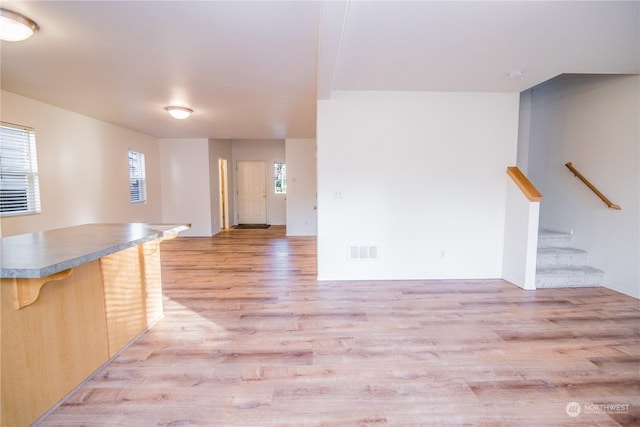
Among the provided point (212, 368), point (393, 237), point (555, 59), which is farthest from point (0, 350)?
point (555, 59)

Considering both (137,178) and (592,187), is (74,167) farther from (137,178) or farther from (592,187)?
(592,187)

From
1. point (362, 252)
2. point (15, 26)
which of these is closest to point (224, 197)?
point (362, 252)

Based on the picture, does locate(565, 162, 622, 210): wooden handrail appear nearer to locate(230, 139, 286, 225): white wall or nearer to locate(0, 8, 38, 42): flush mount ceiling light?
locate(0, 8, 38, 42): flush mount ceiling light

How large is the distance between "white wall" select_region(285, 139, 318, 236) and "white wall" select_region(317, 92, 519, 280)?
11.7ft

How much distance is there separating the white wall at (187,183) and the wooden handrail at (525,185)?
6.19 meters

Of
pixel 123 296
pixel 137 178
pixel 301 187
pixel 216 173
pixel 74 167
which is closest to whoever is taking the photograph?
pixel 123 296

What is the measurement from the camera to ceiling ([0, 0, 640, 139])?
73.6 inches

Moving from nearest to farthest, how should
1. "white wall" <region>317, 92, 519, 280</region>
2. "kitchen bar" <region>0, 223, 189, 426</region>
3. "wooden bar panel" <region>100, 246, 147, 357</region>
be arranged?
"kitchen bar" <region>0, 223, 189, 426</region> < "wooden bar panel" <region>100, 246, 147, 357</region> < "white wall" <region>317, 92, 519, 280</region>

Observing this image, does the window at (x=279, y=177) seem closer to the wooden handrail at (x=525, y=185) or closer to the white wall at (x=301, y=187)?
the white wall at (x=301, y=187)

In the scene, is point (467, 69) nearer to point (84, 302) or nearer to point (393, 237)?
point (393, 237)

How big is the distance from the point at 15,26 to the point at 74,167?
301cm

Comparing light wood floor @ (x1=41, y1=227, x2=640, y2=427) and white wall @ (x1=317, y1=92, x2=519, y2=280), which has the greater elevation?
white wall @ (x1=317, y1=92, x2=519, y2=280)

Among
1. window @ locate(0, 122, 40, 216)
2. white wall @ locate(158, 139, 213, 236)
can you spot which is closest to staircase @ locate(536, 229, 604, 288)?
window @ locate(0, 122, 40, 216)

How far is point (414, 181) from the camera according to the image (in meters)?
3.66
